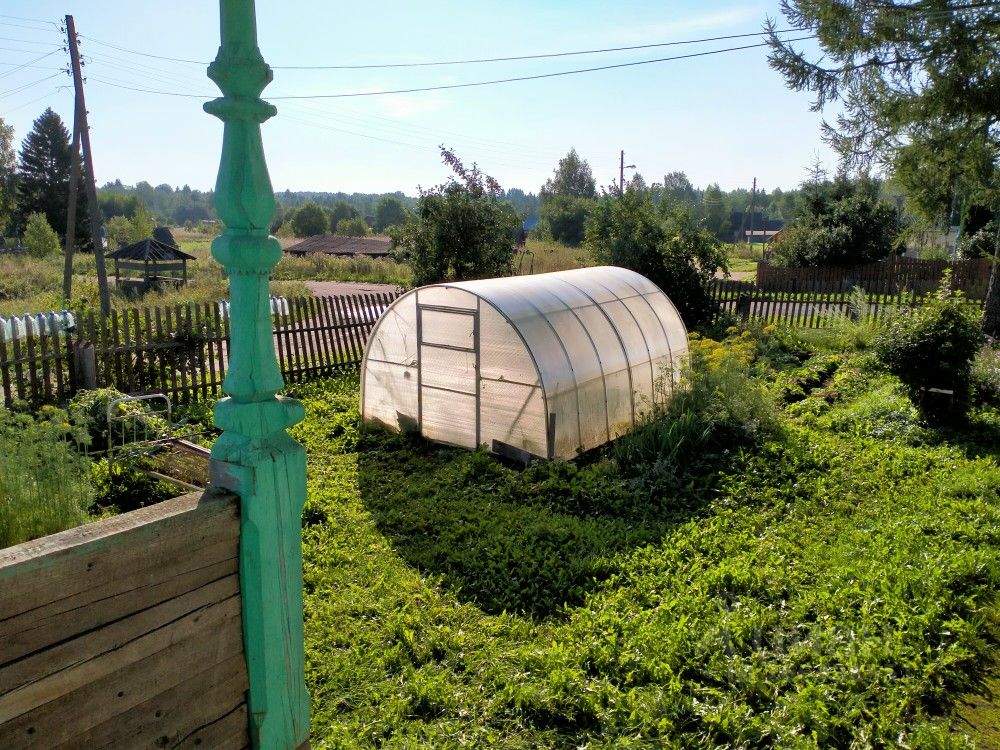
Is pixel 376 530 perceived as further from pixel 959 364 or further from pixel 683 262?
pixel 683 262

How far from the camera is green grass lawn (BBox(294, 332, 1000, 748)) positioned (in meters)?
4.20

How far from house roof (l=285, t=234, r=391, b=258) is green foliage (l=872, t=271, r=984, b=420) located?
42.6 meters

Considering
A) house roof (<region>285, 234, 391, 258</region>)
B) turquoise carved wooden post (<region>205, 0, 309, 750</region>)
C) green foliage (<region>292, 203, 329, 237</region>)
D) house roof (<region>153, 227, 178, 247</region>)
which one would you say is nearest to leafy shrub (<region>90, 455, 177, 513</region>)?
turquoise carved wooden post (<region>205, 0, 309, 750</region>)

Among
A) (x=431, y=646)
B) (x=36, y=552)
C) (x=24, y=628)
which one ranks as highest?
(x=36, y=552)

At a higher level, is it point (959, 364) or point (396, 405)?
point (959, 364)

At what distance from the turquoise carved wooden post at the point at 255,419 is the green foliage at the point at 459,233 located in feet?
53.1

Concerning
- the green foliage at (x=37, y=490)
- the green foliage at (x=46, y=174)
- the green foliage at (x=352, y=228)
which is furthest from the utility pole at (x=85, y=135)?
the green foliage at (x=352, y=228)

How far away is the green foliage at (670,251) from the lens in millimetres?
17031

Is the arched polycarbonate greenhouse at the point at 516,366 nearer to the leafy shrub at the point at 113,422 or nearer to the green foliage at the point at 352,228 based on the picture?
the leafy shrub at the point at 113,422

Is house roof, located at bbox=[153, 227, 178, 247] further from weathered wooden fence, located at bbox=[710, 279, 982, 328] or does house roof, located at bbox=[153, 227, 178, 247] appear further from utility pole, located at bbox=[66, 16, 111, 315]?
weathered wooden fence, located at bbox=[710, 279, 982, 328]

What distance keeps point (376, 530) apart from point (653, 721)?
3544 mm

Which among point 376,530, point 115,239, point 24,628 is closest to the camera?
point 24,628

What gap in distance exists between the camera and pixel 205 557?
179 cm

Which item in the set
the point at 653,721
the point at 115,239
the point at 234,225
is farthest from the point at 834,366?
the point at 115,239
